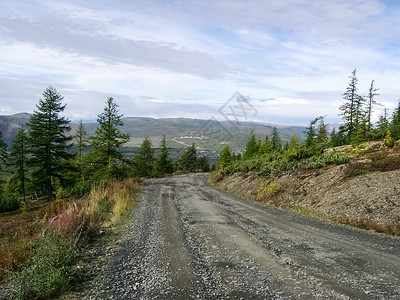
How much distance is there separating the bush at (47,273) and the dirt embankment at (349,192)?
33.9ft

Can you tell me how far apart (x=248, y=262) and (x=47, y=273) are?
4467mm

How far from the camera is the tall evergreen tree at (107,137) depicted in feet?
89.7

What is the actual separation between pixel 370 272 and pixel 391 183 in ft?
27.0

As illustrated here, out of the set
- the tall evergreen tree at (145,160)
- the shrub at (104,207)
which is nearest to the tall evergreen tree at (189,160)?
the tall evergreen tree at (145,160)

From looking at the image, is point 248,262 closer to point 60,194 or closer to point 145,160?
point 60,194

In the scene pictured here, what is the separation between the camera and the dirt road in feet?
16.7

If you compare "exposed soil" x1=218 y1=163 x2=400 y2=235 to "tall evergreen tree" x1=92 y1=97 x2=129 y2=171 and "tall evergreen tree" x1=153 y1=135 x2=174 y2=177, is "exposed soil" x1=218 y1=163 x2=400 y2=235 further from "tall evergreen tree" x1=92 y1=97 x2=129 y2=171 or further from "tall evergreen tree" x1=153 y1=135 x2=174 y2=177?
"tall evergreen tree" x1=153 y1=135 x2=174 y2=177

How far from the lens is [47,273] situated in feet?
16.5

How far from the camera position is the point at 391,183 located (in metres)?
12.3

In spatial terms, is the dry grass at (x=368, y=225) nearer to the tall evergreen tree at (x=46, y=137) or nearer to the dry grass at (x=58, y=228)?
the dry grass at (x=58, y=228)

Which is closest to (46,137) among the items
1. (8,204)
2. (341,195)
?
(8,204)

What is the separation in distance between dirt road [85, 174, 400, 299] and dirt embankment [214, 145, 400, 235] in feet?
4.52

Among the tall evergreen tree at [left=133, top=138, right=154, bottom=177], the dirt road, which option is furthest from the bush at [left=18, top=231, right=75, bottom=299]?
the tall evergreen tree at [left=133, top=138, right=154, bottom=177]

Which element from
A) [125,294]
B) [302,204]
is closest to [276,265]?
[125,294]
